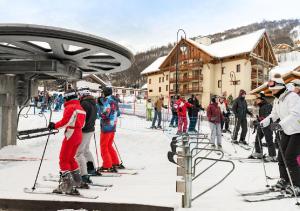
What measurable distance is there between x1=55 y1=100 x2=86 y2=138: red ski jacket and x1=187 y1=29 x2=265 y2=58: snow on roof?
152 ft

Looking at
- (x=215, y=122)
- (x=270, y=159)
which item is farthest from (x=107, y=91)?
(x=215, y=122)

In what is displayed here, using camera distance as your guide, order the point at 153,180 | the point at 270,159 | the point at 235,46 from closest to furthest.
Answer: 1. the point at 153,180
2. the point at 270,159
3. the point at 235,46

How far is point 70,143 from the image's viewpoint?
19.4 feet

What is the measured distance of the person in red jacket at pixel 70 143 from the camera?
5809mm

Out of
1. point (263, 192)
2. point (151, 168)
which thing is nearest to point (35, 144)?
point (151, 168)

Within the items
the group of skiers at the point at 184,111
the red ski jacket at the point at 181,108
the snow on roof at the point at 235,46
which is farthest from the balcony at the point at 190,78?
the red ski jacket at the point at 181,108

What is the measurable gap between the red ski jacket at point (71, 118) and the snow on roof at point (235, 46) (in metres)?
46.3

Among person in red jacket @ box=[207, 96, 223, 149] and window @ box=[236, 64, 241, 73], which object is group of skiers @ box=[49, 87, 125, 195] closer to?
person in red jacket @ box=[207, 96, 223, 149]

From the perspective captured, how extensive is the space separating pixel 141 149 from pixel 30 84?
436 cm

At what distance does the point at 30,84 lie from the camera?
39.5 feet

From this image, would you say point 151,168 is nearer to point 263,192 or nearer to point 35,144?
point 263,192

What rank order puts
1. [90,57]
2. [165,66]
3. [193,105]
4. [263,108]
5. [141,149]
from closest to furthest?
[263,108], [90,57], [141,149], [193,105], [165,66]

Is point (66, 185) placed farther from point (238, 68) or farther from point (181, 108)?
point (238, 68)

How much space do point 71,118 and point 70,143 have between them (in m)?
0.41
